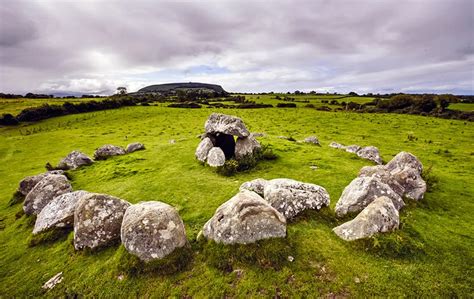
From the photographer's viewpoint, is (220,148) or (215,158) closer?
(215,158)

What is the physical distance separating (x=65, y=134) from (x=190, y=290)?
150 ft

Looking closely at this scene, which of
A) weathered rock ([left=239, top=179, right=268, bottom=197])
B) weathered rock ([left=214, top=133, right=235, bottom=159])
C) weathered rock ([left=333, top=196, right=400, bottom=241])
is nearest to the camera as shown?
weathered rock ([left=333, top=196, right=400, bottom=241])

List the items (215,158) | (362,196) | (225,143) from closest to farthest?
(362,196)
(215,158)
(225,143)

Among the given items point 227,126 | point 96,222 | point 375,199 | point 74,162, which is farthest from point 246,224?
point 74,162

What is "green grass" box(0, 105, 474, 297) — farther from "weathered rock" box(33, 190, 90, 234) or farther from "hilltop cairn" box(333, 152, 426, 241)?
"weathered rock" box(33, 190, 90, 234)

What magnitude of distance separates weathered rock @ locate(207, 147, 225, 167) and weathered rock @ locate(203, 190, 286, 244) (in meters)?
9.85

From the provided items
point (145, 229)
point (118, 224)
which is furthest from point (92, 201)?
point (145, 229)

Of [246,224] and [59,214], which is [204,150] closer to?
[59,214]

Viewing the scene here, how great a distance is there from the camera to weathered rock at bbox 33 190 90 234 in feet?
36.0

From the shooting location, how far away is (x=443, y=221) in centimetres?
1050

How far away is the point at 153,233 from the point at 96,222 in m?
2.87

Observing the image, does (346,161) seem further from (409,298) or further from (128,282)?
(128,282)

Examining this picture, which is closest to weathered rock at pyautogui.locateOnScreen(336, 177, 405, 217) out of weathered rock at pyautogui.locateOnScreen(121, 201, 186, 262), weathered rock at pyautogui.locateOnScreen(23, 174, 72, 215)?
weathered rock at pyautogui.locateOnScreen(121, 201, 186, 262)

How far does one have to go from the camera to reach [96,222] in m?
9.37
